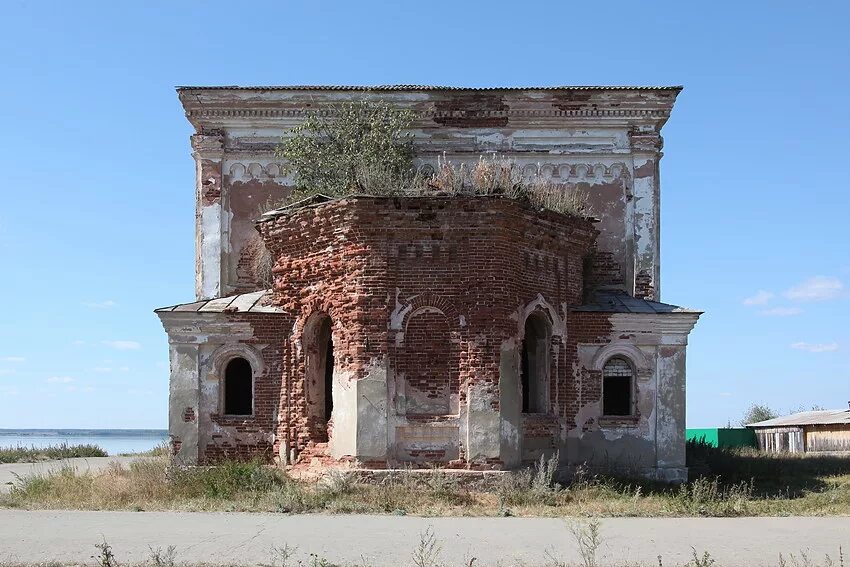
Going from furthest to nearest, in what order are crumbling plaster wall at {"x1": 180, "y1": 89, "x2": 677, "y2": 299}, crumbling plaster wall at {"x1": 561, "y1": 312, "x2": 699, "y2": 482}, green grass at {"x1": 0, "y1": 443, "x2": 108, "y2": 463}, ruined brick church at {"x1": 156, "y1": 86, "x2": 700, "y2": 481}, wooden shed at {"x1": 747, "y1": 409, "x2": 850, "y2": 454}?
wooden shed at {"x1": 747, "y1": 409, "x2": 850, "y2": 454} → green grass at {"x1": 0, "y1": 443, "x2": 108, "y2": 463} → crumbling plaster wall at {"x1": 180, "y1": 89, "x2": 677, "y2": 299} → crumbling plaster wall at {"x1": 561, "y1": 312, "x2": 699, "y2": 482} → ruined brick church at {"x1": 156, "y1": 86, "x2": 700, "y2": 481}

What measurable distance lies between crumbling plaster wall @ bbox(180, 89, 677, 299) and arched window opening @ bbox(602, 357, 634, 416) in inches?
127

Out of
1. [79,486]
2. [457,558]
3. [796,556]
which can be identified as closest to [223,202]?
[79,486]

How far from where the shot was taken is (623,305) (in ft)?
62.8

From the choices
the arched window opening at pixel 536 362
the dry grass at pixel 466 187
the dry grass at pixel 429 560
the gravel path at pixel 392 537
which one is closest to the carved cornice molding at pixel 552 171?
the dry grass at pixel 466 187

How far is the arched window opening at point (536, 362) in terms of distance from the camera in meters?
17.6

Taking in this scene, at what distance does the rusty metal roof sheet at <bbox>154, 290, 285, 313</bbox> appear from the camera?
18.6m

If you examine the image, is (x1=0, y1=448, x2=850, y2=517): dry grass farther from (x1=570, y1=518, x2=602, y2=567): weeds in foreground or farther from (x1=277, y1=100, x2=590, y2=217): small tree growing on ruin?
(x1=277, y1=100, x2=590, y2=217): small tree growing on ruin

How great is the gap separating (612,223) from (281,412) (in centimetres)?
887

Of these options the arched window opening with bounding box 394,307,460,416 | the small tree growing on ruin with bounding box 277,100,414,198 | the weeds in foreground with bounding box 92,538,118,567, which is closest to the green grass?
the small tree growing on ruin with bounding box 277,100,414,198

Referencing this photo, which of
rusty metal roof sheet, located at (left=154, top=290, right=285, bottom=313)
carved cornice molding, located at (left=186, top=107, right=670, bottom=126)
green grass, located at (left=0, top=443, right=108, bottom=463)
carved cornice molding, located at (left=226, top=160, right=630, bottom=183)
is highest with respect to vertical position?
carved cornice molding, located at (left=186, top=107, right=670, bottom=126)

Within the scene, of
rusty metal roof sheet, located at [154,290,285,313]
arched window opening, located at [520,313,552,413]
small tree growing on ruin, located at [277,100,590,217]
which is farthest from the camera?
small tree growing on ruin, located at [277,100,590,217]

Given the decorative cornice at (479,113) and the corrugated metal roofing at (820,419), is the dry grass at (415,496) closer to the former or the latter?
the decorative cornice at (479,113)

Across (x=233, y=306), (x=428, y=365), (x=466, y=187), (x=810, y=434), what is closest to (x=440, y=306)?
(x=428, y=365)

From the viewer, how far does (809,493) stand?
57.6ft
